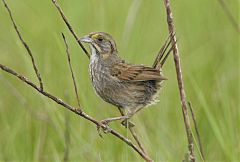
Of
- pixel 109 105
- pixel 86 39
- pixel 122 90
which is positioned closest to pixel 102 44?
pixel 86 39

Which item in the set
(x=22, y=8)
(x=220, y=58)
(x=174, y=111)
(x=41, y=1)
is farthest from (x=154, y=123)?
(x=22, y=8)

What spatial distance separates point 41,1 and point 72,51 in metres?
1.40

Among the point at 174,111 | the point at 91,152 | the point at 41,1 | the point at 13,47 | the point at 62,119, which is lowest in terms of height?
the point at 91,152

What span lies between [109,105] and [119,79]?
0.77 m

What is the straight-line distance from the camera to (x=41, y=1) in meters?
7.58

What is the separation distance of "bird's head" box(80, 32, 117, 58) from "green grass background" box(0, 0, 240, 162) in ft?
0.80

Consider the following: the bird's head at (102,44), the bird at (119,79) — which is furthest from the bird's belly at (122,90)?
the bird's head at (102,44)

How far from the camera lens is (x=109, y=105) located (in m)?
5.86

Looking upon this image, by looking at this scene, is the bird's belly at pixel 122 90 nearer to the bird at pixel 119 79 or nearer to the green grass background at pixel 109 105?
the bird at pixel 119 79

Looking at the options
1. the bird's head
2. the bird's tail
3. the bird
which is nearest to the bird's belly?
the bird

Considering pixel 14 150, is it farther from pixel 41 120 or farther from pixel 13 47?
pixel 13 47

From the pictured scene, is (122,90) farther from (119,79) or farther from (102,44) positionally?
(102,44)

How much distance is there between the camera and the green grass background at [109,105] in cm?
520

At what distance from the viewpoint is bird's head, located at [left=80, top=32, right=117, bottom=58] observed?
5.15 m
